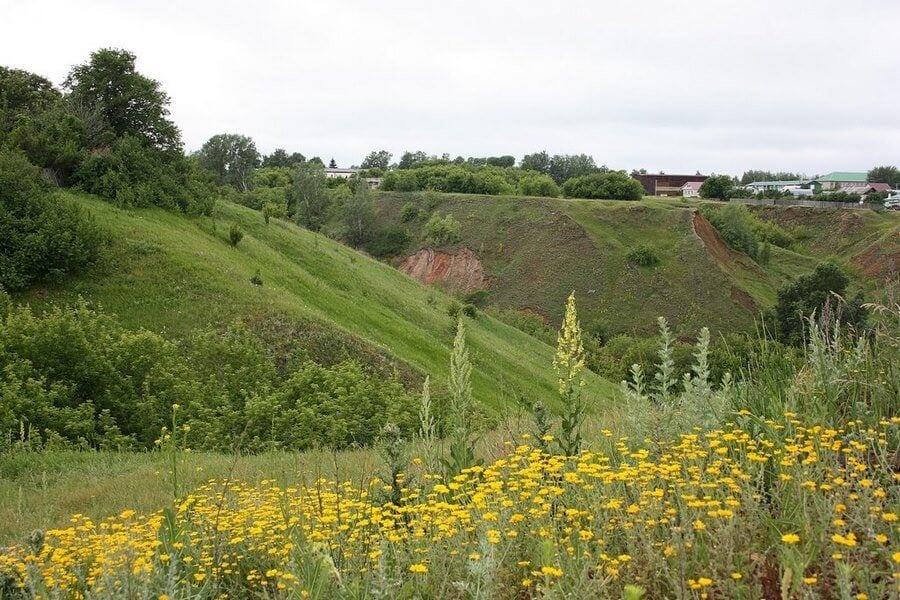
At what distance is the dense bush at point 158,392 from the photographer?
16375mm

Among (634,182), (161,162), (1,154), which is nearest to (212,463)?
A: (1,154)

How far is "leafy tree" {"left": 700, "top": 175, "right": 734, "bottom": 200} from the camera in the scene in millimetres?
115938

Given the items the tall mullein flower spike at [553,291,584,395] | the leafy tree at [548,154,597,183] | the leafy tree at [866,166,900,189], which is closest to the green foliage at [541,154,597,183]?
the leafy tree at [548,154,597,183]

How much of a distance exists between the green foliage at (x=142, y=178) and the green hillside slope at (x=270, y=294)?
86 centimetres

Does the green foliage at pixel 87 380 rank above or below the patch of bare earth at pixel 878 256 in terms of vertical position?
below

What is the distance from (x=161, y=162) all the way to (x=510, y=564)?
113 feet

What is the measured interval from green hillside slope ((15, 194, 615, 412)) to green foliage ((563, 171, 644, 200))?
54527 mm

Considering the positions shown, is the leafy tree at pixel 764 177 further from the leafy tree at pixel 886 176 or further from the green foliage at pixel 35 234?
the green foliage at pixel 35 234

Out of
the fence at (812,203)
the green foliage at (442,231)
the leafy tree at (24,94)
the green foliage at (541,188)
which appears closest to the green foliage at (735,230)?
the green foliage at (541,188)

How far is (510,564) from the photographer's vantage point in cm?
416

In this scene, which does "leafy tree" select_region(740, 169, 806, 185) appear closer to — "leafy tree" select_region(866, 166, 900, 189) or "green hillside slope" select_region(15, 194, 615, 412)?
"leafy tree" select_region(866, 166, 900, 189)

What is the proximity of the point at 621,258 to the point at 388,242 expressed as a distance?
28.5 meters

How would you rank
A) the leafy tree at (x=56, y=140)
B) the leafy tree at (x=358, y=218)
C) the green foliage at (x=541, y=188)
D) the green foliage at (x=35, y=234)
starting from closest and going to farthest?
the green foliage at (x=35, y=234) → the leafy tree at (x=56, y=140) → the leafy tree at (x=358, y=218) → the green foliage at (x=541, y=188)

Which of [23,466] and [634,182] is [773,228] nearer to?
[634,182]
